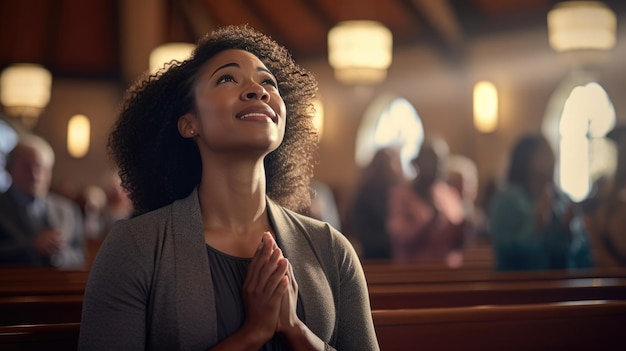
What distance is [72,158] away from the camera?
15.9 metres

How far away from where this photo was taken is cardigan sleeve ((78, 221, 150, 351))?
1.56 meters

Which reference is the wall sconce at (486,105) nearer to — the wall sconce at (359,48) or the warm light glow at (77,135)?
the wall sconce at (359,48)

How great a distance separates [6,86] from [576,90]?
21.8 ft

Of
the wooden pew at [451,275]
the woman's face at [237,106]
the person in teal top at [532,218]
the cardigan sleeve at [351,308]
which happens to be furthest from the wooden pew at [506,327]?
the person in teal top at [532,218]

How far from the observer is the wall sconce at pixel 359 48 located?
22.7ft

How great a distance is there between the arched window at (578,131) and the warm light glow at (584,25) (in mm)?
3193

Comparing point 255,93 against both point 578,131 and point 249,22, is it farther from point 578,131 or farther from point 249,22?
point 578,131

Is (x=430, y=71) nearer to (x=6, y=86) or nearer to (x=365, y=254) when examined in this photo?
(x=6, y=86)

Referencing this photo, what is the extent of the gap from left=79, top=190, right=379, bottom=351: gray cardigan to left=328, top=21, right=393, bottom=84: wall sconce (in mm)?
5256

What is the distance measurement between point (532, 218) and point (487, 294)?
46.0 inches

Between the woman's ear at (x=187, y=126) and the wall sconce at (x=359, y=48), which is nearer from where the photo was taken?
the woman's ear at (x=187, y=126)

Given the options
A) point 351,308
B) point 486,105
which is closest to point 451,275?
point 351,308

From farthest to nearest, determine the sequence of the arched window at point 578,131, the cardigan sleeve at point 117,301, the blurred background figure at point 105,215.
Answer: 1. the arched window at point 578,131
2. the blurred background figure at point 105,215
3. the cardigan sleeve at point 117,301

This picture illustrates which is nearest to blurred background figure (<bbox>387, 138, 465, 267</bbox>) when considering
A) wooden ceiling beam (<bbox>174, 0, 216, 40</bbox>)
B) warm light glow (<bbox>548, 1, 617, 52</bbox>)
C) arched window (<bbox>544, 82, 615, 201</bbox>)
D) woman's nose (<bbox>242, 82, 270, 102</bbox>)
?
warm light glow (<bbox>548, 1, 617, 52</bbox>)
